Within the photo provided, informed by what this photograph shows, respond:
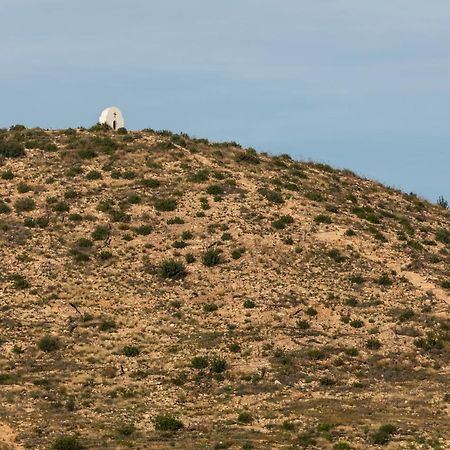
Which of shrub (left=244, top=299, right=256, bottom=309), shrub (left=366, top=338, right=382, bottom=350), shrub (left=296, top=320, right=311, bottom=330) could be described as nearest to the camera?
shrub (left=366, top=338, right=382, bottom=350)

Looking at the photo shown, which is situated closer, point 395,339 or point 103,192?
point 395,339

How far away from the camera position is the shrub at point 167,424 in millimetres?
47500

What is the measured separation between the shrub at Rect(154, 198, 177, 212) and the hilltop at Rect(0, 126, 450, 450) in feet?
0.78

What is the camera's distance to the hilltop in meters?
48.5

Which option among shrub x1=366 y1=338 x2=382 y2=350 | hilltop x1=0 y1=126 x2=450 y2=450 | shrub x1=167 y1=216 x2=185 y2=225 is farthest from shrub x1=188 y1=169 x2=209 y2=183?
shrub x1=366 y1=338 x2=382 y2=350

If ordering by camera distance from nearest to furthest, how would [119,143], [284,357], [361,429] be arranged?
[361,429], [284,357], [119,143]

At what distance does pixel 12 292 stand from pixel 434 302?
85.7 feet

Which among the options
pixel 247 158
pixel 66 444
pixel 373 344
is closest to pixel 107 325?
pixel 373 344

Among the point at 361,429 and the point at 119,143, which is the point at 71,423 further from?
the point at 119,143

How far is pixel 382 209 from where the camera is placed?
80.2 metres

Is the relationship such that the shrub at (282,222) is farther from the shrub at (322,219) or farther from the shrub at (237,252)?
the shrub at (237,252)

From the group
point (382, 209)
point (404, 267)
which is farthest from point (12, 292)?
point (382, 209)

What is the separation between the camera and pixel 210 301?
6275 cm

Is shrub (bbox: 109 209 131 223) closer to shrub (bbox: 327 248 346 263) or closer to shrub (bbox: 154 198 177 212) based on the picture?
shrub (bbox: 154 198 177 212)
